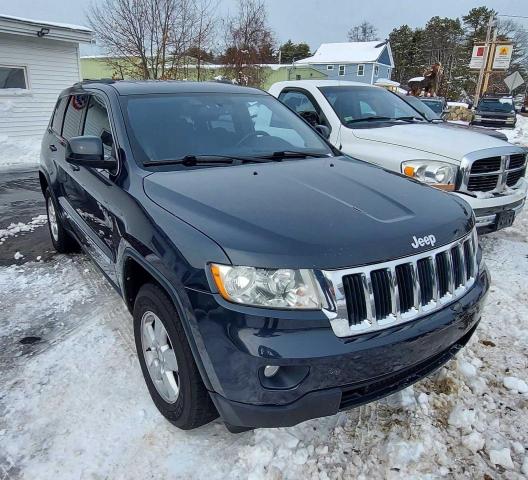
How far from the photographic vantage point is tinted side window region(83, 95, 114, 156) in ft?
10.2

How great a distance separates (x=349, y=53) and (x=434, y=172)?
55306 mm

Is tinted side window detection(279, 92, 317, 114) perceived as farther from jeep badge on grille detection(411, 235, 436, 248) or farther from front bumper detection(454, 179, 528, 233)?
jeep badge on grille detection(411, 235, 436, 248)

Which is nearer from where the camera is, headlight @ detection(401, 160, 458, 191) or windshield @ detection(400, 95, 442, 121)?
headlight @ detection(401, 160, 458, 191)

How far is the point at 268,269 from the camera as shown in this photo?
6.22 feet

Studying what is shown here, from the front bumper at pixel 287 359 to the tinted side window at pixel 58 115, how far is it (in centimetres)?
345

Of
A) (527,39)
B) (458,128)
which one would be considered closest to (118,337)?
(458,128)

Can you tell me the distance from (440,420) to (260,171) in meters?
1.77

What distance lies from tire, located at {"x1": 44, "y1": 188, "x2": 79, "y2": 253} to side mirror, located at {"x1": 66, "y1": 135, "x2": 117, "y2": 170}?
1.84 metres

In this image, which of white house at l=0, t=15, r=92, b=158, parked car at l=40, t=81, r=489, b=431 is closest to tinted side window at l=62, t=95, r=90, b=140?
parked car at l=40, t=81, r=489, b=431

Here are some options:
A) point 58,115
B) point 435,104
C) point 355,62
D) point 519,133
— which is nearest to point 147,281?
point 58,115

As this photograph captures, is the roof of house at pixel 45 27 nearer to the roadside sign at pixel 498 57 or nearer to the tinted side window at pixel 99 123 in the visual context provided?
the tinted side window at pixel 99 123

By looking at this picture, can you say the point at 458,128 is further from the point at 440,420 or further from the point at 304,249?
the point at 304,249

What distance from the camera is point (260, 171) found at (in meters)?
2.83

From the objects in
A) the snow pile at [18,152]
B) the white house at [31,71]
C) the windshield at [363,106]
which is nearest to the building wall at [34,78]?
the white house at [31,71]
